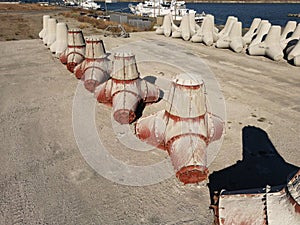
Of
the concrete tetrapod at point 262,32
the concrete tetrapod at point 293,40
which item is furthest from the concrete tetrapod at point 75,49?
the concrete tetrapod at point 293,40

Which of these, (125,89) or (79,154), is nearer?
(79,154)

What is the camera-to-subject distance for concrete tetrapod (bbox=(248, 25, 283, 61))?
Answer: 11338mm

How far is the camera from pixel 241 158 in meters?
4.65

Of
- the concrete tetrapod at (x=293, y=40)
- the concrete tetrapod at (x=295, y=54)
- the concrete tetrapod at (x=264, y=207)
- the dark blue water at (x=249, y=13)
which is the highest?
the dark blue water at (x=249, y=13)

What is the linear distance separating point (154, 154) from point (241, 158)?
4.91 feet

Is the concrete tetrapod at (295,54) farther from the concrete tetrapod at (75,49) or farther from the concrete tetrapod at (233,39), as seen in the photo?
the concrete tetrapod at (75,49)

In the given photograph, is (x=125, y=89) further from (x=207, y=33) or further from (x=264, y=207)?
(x=207, y=33)

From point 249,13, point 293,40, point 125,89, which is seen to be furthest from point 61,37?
point 249,13

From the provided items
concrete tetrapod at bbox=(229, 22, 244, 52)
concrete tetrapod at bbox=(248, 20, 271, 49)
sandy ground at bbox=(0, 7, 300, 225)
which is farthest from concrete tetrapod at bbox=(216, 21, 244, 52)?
sandy ground at bbox=(0, 7, 300, 225)

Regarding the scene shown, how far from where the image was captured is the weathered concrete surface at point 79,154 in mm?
3533

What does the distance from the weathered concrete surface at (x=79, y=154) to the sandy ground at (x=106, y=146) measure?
0.01 meters

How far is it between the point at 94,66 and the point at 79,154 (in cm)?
324

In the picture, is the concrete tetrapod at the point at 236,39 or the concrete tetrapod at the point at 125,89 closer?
the concrete tetrapod at the point at 125,89

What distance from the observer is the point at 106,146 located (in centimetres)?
496
